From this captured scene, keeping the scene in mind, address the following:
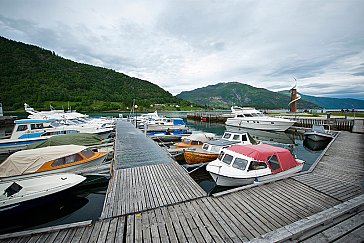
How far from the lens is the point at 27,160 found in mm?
9227

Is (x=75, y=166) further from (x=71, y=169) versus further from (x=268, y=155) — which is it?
(x=268, y=155)

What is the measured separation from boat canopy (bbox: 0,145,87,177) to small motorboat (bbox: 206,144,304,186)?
380 inches

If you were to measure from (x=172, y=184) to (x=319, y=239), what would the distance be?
541cm

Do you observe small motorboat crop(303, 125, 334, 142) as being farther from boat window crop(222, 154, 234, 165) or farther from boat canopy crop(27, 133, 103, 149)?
boat canopy crop(27, 133, 103, 149)

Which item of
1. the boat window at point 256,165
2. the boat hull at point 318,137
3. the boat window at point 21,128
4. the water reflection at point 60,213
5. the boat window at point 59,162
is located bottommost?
the water reflection at point 60,213

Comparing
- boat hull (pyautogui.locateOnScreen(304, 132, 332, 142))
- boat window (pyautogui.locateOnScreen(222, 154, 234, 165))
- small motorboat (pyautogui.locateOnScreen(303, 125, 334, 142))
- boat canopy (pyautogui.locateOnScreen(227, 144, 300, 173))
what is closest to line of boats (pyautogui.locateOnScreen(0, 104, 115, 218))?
boat window (pyautogui.locateOnScreen(222, 154, 234, 165))

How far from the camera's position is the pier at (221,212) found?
4266mm

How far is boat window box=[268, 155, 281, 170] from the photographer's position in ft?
30.2

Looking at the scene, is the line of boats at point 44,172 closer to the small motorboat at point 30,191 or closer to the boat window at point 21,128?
the small motorboat at point 30,191

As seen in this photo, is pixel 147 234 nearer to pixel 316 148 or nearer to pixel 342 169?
pixel 342 169

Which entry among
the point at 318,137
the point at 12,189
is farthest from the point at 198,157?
the point at 318,137

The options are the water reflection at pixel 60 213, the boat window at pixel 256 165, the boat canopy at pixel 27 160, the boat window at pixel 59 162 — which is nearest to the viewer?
the water reflection at pixel 60 213

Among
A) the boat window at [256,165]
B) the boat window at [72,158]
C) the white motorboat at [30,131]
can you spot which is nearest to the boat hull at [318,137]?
the boat window at [256,165]

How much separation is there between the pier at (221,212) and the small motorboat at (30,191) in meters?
2.52
